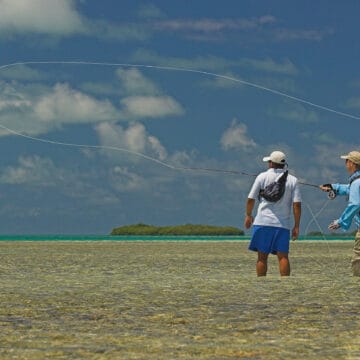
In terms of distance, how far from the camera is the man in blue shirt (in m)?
11.1

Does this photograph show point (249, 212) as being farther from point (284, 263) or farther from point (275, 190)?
point (284, 263)

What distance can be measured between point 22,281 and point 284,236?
3738mm

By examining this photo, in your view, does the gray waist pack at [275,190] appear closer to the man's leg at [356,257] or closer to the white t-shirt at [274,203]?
the white t-shirt at [274,203]

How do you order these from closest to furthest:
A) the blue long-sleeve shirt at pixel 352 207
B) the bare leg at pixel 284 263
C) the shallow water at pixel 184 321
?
1. the shallow water at pixel 184 321
2. the blue long-sleeve shirt at pixel 352 207
3. the bare leg at pixel 284 263

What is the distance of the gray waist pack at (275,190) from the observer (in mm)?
11539

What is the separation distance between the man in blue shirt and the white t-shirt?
0.43m

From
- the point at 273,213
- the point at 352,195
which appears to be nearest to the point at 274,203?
the point at 273,213

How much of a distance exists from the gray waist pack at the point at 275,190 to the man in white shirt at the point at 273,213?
38 millimetres

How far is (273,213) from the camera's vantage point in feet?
38.1

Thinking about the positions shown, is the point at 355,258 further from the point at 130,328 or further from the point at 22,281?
the point at 130,328

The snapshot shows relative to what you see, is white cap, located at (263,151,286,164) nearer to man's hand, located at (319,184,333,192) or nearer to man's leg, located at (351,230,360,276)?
man's hand, located at (319,184,333,192)

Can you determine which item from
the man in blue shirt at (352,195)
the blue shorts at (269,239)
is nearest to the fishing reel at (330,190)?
the man in blue shirt at (352,195)

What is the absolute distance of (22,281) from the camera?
41.3 feet

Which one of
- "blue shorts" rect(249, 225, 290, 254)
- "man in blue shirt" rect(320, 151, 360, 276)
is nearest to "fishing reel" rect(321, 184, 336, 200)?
"man in blue shirt" rect(320, 151, 360, 276)
